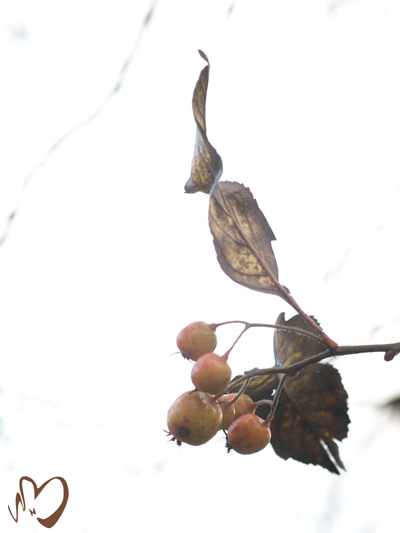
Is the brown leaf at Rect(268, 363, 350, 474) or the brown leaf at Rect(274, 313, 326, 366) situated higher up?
the brown leaf at Rect(274, 313, 326, 366)

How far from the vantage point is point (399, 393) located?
1.40 metres

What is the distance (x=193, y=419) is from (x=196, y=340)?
2.9 inches

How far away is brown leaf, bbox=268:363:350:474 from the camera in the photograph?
0.41m

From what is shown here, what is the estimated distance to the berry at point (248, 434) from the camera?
1.22 feet

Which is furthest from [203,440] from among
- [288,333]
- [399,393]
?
[399,393]

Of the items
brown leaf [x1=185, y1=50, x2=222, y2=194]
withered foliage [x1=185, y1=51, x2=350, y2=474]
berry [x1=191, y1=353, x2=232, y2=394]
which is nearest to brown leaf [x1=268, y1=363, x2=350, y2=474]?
withered foliage [x1=185, y1=51, x2=350, y2=474]

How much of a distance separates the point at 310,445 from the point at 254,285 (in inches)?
6.3

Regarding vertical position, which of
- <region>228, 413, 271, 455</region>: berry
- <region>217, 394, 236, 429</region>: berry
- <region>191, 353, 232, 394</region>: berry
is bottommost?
<region>228, 413, 271, 455</region>: berry

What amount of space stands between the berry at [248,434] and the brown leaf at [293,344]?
0.07m

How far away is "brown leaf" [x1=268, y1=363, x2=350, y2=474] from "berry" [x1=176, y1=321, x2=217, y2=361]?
0.31 ft

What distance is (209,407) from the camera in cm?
37

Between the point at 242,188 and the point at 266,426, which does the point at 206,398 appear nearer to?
the point at 266,426

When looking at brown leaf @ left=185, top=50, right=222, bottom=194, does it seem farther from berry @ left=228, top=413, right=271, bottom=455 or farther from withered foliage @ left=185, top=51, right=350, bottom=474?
berry @ left=228, top=413, right=271, bottom=455

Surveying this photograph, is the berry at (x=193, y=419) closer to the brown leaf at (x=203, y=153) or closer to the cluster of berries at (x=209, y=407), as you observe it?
the cluster of berries at (x=209, y=407)
